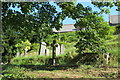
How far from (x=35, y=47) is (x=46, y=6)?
1.73 meters

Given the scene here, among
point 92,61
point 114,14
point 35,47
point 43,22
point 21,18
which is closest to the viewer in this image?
point 21,18

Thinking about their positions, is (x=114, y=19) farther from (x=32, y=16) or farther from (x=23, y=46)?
(x=23, y=46)

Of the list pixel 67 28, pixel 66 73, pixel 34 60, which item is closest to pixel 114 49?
pixel 67 28

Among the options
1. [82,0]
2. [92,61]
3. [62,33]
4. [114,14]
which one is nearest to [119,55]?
[92,61]

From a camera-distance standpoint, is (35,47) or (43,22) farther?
(35,47)

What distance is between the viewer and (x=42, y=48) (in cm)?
459

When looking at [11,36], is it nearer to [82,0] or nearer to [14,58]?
[14,58]

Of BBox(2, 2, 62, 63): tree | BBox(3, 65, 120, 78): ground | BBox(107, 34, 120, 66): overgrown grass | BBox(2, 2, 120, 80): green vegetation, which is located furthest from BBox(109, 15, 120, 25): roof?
BBox(2, 2, 62, 63): tree

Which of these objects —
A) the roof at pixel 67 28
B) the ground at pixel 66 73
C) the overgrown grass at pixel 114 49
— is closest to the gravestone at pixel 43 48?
the roof at pixel 67 28

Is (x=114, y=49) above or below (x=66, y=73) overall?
above

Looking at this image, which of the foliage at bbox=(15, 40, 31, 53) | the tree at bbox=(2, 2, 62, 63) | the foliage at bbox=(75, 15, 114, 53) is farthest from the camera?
the foliage at bbox=(15, 40, 31, 53)

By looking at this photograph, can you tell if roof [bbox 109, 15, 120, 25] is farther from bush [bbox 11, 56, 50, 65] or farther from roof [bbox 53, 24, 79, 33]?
bush [bbox 11, 56, 50, 65]

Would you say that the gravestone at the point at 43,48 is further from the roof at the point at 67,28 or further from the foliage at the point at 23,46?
the roof at the point at 67,28

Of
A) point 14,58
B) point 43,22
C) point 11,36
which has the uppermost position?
point 43,22
